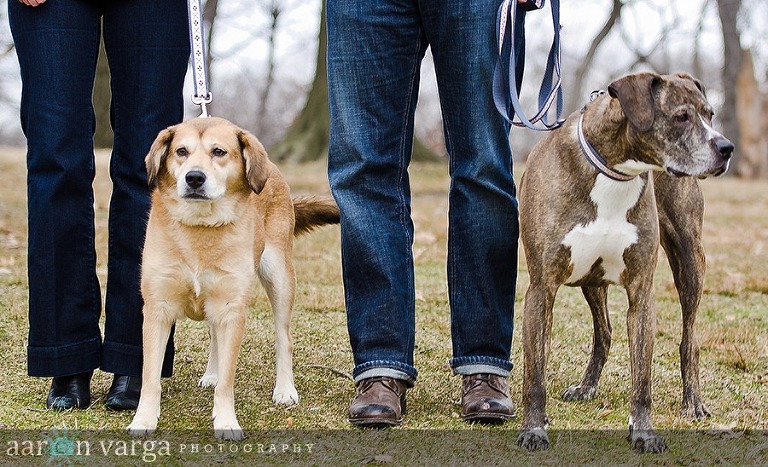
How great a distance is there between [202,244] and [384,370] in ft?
2.76

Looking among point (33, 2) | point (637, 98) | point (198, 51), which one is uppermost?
point (33, 2)

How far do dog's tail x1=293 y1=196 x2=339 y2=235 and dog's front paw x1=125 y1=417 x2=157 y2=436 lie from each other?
1324mm

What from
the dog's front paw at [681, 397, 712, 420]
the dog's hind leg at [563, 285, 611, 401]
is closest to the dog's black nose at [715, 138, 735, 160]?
the dog's hind leg at [563, 285, 611, 401]

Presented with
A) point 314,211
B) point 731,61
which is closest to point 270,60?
point 731,61

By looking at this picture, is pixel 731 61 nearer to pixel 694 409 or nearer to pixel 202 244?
pixel 694 409

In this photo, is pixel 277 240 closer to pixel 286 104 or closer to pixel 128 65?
pixel 128 65

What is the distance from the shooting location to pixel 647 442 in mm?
3135

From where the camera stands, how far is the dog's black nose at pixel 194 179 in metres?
3.18

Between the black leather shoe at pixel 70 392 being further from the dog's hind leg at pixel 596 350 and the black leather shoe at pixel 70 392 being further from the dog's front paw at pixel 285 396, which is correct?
the dog's hind leg at pixel 596 350

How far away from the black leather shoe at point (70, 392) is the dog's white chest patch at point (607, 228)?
6.23 ft

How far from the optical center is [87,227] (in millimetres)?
3441

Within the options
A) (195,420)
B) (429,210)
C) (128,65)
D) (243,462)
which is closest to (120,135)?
(128,65)

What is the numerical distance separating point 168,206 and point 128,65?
0.57 m

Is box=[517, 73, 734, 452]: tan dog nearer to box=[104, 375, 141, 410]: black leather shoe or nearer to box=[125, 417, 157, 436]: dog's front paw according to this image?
box=[125, 417, 157, 436]: dog's front paw
